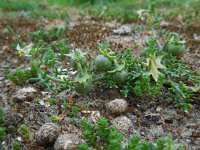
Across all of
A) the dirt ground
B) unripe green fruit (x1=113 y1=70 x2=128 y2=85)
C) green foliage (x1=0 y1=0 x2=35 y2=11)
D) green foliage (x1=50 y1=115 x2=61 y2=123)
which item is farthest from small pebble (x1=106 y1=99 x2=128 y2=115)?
green foliage (x1=0 y1=0 x2=35 y2=11)

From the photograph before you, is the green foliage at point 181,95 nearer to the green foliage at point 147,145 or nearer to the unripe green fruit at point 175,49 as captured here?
the unripe green fruit at point 175,49

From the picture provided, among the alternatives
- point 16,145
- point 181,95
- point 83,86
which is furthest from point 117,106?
point 16,145

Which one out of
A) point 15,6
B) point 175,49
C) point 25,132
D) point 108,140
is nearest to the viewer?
point 108,140

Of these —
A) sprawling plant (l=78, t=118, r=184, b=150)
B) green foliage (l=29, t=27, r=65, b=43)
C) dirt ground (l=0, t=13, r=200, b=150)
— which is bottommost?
dirt ground (l=0, t=13, r=200, b=150)

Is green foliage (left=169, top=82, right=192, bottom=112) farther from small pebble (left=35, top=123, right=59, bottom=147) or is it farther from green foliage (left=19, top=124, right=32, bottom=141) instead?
green foliage (left=19, top=124, right=32, bottom=141)

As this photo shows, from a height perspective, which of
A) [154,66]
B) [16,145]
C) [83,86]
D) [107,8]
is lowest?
[16,145]

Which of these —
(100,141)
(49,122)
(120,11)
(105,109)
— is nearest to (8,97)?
(49,122)

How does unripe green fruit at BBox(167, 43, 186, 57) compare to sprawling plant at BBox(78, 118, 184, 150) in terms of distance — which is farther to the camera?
unripe green fruit at BBox(167, 43, 186, 57)

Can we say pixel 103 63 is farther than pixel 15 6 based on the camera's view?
No

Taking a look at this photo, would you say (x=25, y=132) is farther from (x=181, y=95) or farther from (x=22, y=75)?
(x=181, y=95)

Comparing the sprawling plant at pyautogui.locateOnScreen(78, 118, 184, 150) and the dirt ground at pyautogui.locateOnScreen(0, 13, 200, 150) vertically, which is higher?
the sprawling plant at pyautogui.locateOnScreen(78, 118, 184, 150)

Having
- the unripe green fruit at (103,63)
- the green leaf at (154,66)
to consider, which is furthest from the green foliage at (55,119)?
the green leaf at (154,66)
